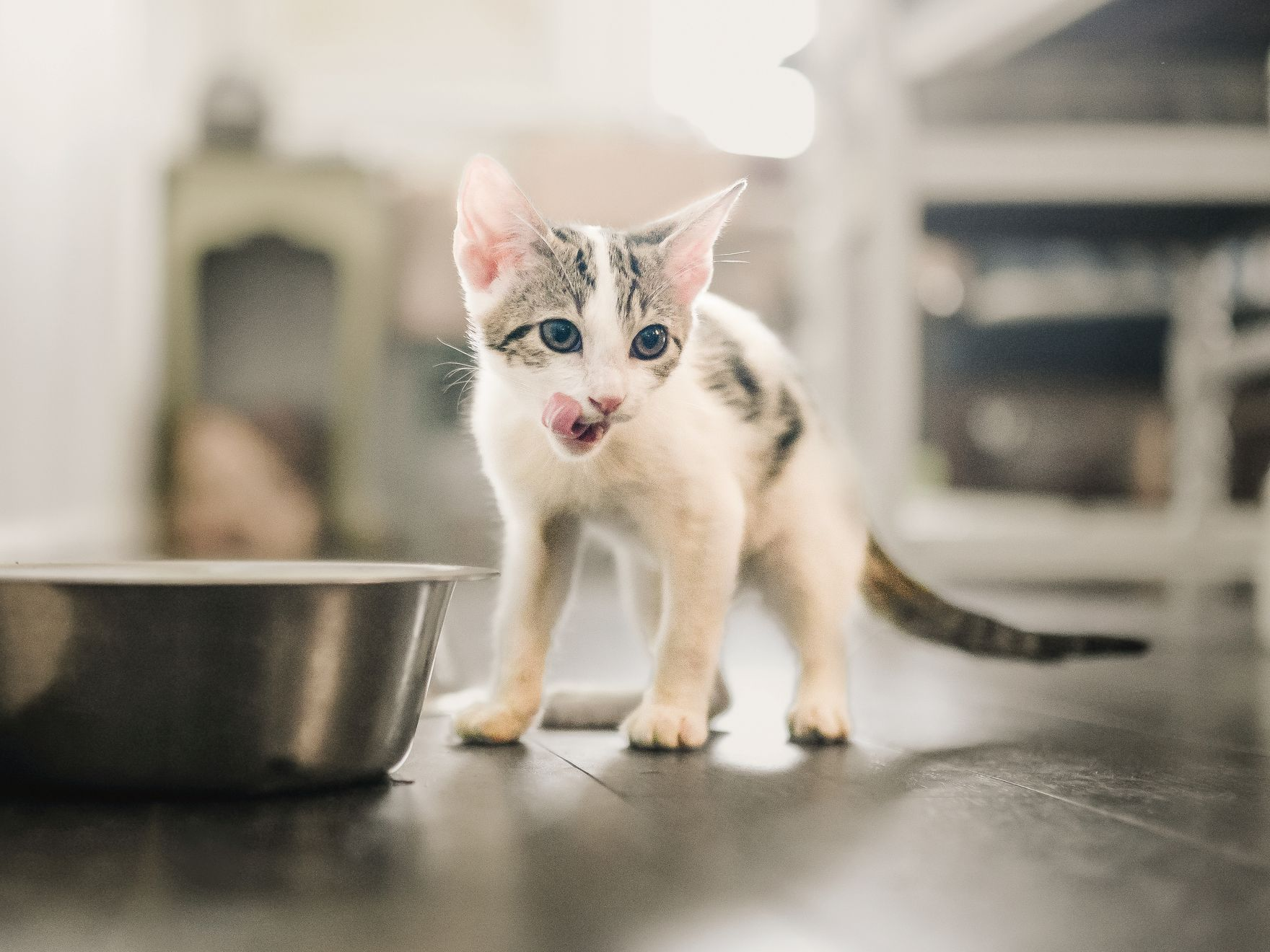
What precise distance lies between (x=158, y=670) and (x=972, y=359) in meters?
4.20

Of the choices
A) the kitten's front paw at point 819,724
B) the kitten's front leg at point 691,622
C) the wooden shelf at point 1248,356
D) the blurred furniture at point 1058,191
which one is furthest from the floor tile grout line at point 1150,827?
the wooden shelf at point 1248,356

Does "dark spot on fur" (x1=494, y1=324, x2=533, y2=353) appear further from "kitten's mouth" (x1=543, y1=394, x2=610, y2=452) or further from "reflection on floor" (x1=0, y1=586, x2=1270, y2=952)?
"reflection on floor" (x1=0, y1=586, x2=1270, y2=952)

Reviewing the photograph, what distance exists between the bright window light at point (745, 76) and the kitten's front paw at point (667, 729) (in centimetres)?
231

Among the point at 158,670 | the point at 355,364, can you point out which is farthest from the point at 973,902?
the point at 355,364

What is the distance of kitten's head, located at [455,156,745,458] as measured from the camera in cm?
101

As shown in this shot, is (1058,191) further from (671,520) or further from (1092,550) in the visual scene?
(671,520)

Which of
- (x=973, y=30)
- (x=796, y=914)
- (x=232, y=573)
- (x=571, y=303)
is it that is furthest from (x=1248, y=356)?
(x=796, y=914)

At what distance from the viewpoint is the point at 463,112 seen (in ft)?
17.2

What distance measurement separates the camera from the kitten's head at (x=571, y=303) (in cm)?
101

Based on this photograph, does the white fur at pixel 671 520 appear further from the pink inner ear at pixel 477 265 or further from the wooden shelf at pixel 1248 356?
the wooden shelf at pixel 1248 356

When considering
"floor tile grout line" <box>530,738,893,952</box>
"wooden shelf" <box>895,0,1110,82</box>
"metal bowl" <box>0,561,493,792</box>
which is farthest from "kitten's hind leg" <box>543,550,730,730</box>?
"wooden shelf" <box>895,0,1110,82</box>

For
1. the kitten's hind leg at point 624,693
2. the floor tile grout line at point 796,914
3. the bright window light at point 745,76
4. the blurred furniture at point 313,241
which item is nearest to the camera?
the floor tile grout line at point 796,914

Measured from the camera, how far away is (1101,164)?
3.16 metres

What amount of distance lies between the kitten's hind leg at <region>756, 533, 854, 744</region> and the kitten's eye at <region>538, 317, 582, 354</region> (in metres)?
0.30
